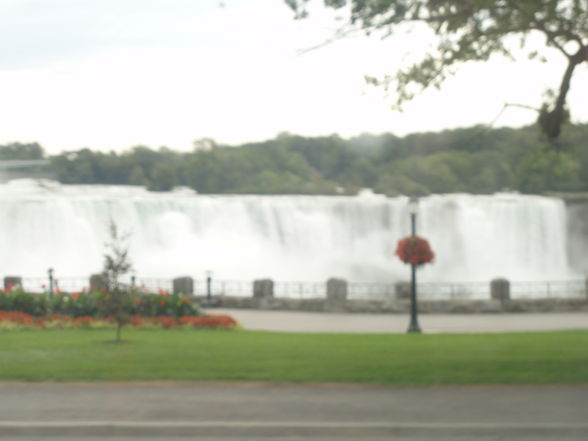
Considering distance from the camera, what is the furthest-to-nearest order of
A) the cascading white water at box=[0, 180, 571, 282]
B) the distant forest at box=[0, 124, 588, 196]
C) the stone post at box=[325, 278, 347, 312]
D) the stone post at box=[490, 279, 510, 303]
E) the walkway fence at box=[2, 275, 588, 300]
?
the distant forest at box=[0, 124, 588, 196] → the cascading white water at box=[0, 180, 571, 282] → the walkway fence at box=[2, 275, 588, 300] → the stone post at box=[490, 279, 510, 303] → the stone post at box=[325, 278, 347, 312]

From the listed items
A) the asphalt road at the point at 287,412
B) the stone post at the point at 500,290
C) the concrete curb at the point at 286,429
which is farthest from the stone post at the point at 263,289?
the concrete curb at the point at 286,429

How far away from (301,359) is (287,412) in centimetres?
380

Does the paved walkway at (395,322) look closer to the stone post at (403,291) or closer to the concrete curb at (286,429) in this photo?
the stone post at (403,291)

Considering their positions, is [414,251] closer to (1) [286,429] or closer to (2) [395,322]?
(2) [395,322]

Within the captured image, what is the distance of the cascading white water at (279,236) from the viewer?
1849 inches

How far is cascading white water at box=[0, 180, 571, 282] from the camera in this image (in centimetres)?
4697

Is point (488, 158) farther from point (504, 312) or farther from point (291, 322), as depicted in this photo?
point (291, 322)

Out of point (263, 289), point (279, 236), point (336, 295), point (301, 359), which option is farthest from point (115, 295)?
point (279, 236)

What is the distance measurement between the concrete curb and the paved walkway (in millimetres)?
14343

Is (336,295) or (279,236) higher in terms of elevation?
(279,236)

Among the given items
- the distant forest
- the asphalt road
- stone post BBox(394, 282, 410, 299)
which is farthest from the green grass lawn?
the distant forest

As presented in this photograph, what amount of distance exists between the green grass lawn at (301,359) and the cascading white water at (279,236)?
3007 centimetres

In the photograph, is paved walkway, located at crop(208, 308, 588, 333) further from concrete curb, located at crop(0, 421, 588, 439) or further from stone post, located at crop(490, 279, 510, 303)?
concrete curb, located at crop(0, 421, 588, 439)

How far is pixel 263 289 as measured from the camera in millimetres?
29844
